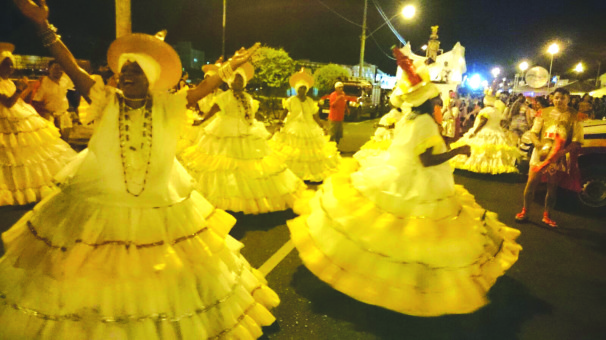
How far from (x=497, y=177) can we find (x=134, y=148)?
35.0 feet

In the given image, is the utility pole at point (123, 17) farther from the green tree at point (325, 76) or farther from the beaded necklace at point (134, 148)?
the green tree at point (325, 76)

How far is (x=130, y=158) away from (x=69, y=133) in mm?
7922

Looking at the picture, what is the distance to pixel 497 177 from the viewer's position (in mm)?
11398

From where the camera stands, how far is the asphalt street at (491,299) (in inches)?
151

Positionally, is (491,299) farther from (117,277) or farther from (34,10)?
(34,10)

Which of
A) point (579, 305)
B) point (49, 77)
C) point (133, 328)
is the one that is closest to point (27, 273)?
point (133, 328)

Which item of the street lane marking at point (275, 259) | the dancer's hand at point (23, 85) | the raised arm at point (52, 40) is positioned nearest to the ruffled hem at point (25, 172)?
the dancer's hand at point (23, 85)

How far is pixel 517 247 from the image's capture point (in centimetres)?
469

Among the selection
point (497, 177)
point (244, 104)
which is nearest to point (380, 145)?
point (497, 177)

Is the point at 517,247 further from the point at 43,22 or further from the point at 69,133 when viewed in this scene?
the point at 69,133

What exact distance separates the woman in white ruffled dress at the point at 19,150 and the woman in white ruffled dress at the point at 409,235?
4745 millimetres

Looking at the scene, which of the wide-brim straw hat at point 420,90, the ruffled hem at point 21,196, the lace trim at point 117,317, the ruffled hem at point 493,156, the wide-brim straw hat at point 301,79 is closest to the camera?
the lace trim at point 117,317

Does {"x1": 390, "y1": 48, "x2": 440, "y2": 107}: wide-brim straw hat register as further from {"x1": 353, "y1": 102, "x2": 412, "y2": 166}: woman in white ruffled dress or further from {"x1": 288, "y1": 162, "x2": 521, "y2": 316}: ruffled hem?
{"x1": 353, "y1": 102, "x2": 412, "y2": 166}: woman in white ruffled dress

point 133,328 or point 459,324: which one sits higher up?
point 133,328
